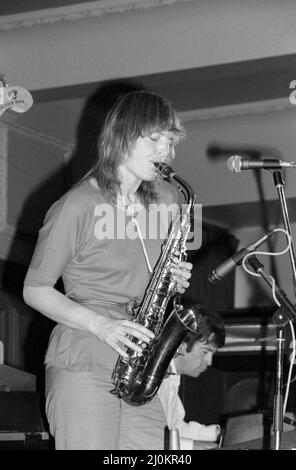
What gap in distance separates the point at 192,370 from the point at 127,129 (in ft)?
9.59

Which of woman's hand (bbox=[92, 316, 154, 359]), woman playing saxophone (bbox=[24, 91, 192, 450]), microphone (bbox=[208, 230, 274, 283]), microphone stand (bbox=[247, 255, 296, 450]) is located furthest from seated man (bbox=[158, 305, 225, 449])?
woman's hand (bbox=[92, 316, 154, 359])

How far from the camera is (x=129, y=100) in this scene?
2.86 m

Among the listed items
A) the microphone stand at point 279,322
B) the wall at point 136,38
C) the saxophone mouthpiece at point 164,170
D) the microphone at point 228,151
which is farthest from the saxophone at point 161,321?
the microphone at point 228,151

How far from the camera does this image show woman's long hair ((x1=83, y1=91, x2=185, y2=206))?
2775mm

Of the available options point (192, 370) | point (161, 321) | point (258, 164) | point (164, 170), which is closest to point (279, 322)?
point (161, 321)

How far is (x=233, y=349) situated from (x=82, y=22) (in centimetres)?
249

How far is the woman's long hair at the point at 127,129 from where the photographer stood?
9.11 ft

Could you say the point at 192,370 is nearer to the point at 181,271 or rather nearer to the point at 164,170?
the point at 181,271

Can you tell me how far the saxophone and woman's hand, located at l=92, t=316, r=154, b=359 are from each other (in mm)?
112

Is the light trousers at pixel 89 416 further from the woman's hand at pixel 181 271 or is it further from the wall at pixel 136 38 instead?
the wall at pixel 136 38

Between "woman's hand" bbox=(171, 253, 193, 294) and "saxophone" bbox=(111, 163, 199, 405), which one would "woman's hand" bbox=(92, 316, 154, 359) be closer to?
"saxophone" bbox=(111, 163, 199, 405)
